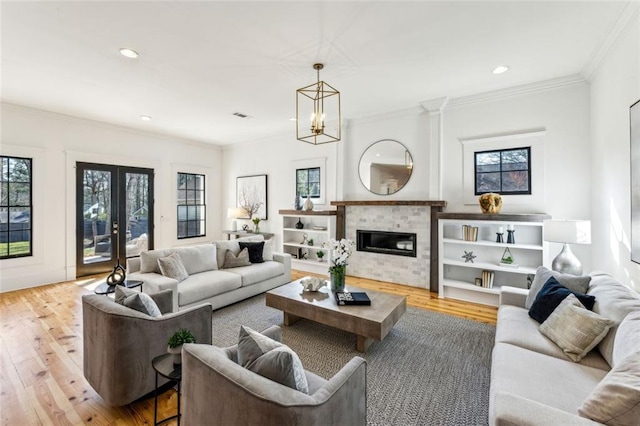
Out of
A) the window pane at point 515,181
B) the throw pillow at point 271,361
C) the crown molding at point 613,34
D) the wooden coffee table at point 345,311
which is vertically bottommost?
the wooden coffee table at point 345,311

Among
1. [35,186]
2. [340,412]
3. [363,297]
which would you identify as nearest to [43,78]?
[35,186]

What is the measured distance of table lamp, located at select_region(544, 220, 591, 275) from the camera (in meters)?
2.84

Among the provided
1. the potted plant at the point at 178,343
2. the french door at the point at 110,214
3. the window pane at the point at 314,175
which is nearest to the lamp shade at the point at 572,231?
the potted plant at the point at 178,343

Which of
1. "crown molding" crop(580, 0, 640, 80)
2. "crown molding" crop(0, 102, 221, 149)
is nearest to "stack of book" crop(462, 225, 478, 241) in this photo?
"crown molding" crop(580, 0, 640, 80)

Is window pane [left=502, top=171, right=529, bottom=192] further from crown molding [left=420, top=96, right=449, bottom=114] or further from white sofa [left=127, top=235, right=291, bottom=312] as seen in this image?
white sofa [left=127, top=235, right=291, bottom=312]

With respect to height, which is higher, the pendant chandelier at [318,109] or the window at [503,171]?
the pendant chandelier at [318,109]

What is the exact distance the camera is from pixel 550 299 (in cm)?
222

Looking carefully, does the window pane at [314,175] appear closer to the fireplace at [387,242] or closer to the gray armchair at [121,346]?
the fireplace at [387,242]

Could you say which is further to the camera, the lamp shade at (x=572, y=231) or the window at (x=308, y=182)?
the window at (x=308, y=182)

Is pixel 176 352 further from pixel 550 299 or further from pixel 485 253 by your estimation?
pixel 485 253

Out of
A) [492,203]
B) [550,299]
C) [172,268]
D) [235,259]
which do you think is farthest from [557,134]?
[172,268]

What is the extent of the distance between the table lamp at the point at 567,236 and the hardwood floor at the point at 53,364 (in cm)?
98

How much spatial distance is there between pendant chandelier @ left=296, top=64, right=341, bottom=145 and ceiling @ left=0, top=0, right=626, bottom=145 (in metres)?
0.16

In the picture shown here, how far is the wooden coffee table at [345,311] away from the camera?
8.34 feet
